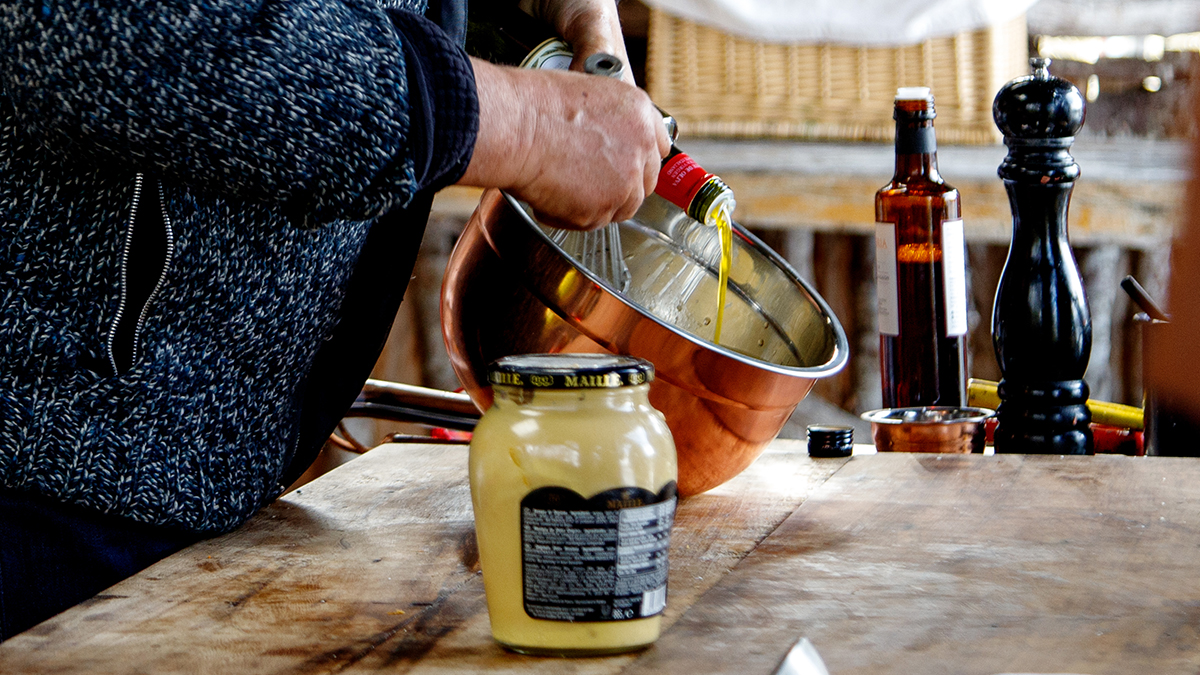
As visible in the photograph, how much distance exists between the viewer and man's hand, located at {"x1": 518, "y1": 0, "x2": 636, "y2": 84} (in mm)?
1280

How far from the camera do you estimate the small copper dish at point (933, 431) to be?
1.40 metres

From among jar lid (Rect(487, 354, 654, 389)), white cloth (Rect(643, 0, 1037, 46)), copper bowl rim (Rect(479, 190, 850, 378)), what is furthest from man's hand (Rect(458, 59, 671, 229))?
white cloth (Rect(643, 0, 1037, 46))

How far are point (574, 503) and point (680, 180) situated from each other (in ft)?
1.54

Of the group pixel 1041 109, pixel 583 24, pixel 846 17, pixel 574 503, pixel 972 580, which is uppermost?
pixel 846 17

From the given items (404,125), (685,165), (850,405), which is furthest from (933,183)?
(850,405)

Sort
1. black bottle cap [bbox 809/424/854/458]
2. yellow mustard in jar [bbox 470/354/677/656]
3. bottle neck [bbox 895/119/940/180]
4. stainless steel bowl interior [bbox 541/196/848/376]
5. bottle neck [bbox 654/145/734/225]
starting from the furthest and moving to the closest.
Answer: bottle neck [bbox 895/119/940/180], black bottle cap [bbox 809/424/854/458], stainless steel bowl interior [bbox 541/196/848/376], bottle neck [bbox 654/145/734/225], yellow mustard in jar [bbox 470/354/677/656]

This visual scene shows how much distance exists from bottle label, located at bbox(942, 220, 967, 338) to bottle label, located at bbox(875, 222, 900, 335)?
6 centimetres

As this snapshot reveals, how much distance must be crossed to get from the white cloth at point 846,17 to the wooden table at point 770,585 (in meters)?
1.55

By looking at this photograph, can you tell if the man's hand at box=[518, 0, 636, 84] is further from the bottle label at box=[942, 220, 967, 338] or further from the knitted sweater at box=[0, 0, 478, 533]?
the bottle label at box=[942, 220, 967, 338]

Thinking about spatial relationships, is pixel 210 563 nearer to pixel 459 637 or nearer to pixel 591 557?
pixel 459 637

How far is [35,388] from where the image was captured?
96 cm

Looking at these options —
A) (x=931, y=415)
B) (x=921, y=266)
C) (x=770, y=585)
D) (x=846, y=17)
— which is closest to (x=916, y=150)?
(x=921, y=266)

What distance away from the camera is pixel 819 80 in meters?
2.75

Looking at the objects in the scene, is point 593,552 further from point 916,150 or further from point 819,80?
point 819,80
